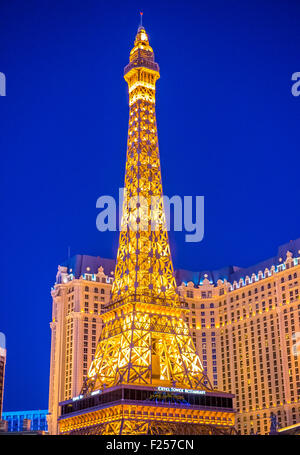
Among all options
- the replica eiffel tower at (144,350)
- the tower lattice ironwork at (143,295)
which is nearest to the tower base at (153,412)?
the replica eiffel tower at (144,350)

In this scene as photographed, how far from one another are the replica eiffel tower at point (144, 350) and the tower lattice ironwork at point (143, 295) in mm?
210

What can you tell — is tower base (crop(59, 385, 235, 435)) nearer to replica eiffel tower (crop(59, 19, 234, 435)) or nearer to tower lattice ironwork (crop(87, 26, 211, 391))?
replica eiffel tower (crop(59, 19, 234, 435))

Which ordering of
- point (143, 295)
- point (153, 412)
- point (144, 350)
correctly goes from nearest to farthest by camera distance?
point (153, 412), point (144, 350), point (143, 295)

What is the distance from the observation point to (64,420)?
13700 centimetres

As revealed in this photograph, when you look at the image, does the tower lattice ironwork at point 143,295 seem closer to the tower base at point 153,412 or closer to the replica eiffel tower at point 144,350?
the replica eiffel tower at point 144,350

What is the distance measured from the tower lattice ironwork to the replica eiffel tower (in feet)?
0.69

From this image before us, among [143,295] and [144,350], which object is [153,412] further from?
[143,295]

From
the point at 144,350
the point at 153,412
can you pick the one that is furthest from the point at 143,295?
the point at 153,412

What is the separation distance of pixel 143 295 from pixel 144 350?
12029 mm

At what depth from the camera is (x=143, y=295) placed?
132875 mm

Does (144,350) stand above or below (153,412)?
above
